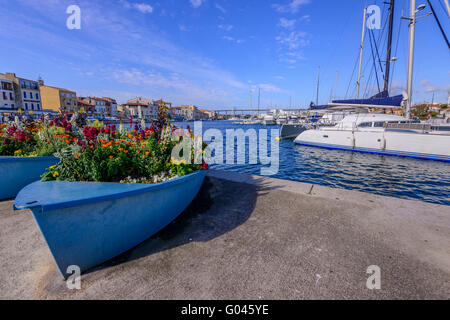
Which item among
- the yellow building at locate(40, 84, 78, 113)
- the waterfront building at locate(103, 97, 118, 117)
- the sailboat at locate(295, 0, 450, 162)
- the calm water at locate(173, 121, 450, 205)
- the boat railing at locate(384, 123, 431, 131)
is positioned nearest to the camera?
the calm water at locate(173, 121, 450, 205)

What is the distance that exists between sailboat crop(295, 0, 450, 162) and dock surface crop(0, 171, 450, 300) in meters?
13.2

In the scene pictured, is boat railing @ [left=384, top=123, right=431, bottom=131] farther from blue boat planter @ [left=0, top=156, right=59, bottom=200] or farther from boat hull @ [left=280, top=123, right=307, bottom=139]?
blue boat planter @ [left=0, top=156, right=59, bottom=200]

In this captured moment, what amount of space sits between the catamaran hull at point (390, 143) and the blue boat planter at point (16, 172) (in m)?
18.8

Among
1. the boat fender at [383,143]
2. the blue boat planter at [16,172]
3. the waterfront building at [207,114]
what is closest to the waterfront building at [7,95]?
the blue boat planter at [16,172]

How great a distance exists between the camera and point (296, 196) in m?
4.66

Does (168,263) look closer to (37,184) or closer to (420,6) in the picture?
(37,184)

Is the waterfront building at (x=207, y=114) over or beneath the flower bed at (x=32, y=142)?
over

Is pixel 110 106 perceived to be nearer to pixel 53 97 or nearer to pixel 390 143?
pixel 53 97

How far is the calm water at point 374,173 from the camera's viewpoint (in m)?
8.23

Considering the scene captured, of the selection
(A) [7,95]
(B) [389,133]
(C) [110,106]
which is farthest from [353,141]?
(C) [110,106]

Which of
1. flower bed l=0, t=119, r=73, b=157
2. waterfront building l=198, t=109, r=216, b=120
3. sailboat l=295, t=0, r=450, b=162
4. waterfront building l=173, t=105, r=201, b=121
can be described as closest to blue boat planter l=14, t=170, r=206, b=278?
flower bed l=0, t=119, r=73, b=157

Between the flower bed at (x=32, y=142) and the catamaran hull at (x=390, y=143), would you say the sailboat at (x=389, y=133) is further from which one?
the flower bed at (x=32, y=142)

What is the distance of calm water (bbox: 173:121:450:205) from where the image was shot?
8234 mm

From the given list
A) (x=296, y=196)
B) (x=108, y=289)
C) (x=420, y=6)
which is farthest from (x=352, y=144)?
(x=108, y=289)
